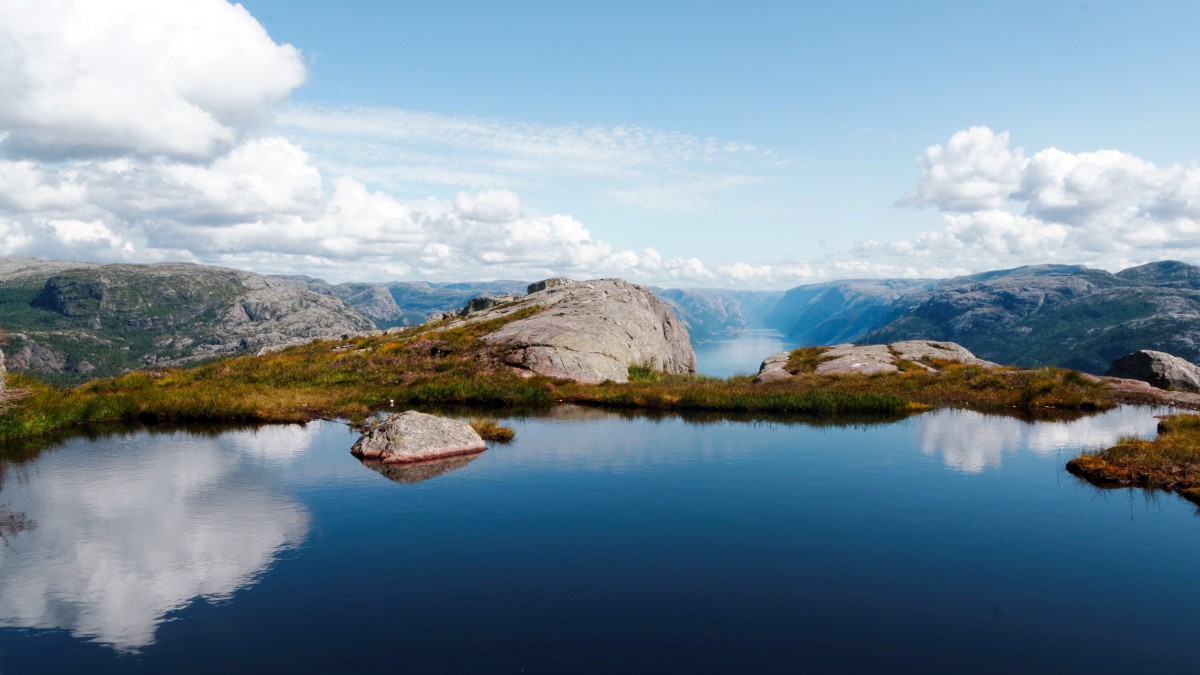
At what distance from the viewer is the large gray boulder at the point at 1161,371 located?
2137 inches

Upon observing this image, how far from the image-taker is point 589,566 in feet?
56.4

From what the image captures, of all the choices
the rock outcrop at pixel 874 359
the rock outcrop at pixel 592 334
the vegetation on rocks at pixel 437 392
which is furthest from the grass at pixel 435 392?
the rock outcrop at pixel 592 334

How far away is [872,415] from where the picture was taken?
135 feet

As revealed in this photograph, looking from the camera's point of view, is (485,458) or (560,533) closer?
(560,533)

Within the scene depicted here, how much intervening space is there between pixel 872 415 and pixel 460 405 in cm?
2838

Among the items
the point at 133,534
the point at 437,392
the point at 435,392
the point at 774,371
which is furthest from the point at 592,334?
the point at 133,534

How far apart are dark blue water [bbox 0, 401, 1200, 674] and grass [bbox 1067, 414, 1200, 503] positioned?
4.59 feet

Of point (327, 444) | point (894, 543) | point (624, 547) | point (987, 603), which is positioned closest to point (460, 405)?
point (327, 444)

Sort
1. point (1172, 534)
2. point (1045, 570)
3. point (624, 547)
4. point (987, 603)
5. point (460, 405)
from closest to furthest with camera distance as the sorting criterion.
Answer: point (987, 603) < point (1045, 570) < point (624, 547) < point (1172, 534) < point (460, 405)

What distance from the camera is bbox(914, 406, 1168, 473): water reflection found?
30.3m

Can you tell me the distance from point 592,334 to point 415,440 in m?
31.3

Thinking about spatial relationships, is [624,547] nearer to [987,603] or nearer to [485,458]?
[987,603]

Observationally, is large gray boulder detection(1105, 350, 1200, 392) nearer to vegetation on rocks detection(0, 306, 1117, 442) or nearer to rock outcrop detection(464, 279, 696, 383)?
vegetation on rocks detection(0, 306, 1117, 442)

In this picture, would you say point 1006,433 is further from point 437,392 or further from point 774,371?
point 437,392
